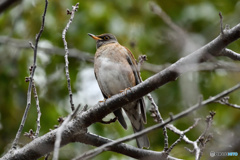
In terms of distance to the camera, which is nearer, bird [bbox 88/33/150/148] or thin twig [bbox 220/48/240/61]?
thin twig [bbox 220/48/240/61]

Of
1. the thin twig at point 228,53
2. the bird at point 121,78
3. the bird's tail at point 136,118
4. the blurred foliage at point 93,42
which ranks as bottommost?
the thin twig at point 228,53

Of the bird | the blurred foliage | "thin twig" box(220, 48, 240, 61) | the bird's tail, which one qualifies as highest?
the blurred foliage

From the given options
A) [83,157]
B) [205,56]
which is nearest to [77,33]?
[205,56]

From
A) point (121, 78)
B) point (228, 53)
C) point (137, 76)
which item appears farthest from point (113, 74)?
point (228, 53)

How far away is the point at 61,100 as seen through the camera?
782 centimetres

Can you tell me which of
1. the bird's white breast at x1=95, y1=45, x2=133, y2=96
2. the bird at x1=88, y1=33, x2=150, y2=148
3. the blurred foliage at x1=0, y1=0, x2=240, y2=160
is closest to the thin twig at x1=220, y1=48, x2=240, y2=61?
the bird at x1=88, y1=33, x2=150, y2=148

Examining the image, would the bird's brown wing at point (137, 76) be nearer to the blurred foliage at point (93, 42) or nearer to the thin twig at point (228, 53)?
the blurred foliage at point (93, 42)

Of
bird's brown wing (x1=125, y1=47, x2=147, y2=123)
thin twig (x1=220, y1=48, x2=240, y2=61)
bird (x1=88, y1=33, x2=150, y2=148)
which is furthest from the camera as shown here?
bird (x1=88, y1=33, x2=150, y2=148)

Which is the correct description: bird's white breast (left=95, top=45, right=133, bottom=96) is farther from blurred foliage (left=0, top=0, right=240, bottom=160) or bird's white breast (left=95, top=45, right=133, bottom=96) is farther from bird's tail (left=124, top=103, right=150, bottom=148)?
blurred foliage (left=0, top=0, right=240, bottom=160)

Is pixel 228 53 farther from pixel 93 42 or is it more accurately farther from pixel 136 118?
pixel 93 42

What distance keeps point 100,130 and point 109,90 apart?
31.6 inches

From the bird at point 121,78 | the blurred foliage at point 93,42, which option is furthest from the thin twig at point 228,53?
the blurred foliage at point 93,42

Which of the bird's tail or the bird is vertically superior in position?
the bird

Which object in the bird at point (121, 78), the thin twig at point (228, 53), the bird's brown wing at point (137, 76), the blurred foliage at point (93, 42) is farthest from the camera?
the blurred foliage at point (93, 42)
